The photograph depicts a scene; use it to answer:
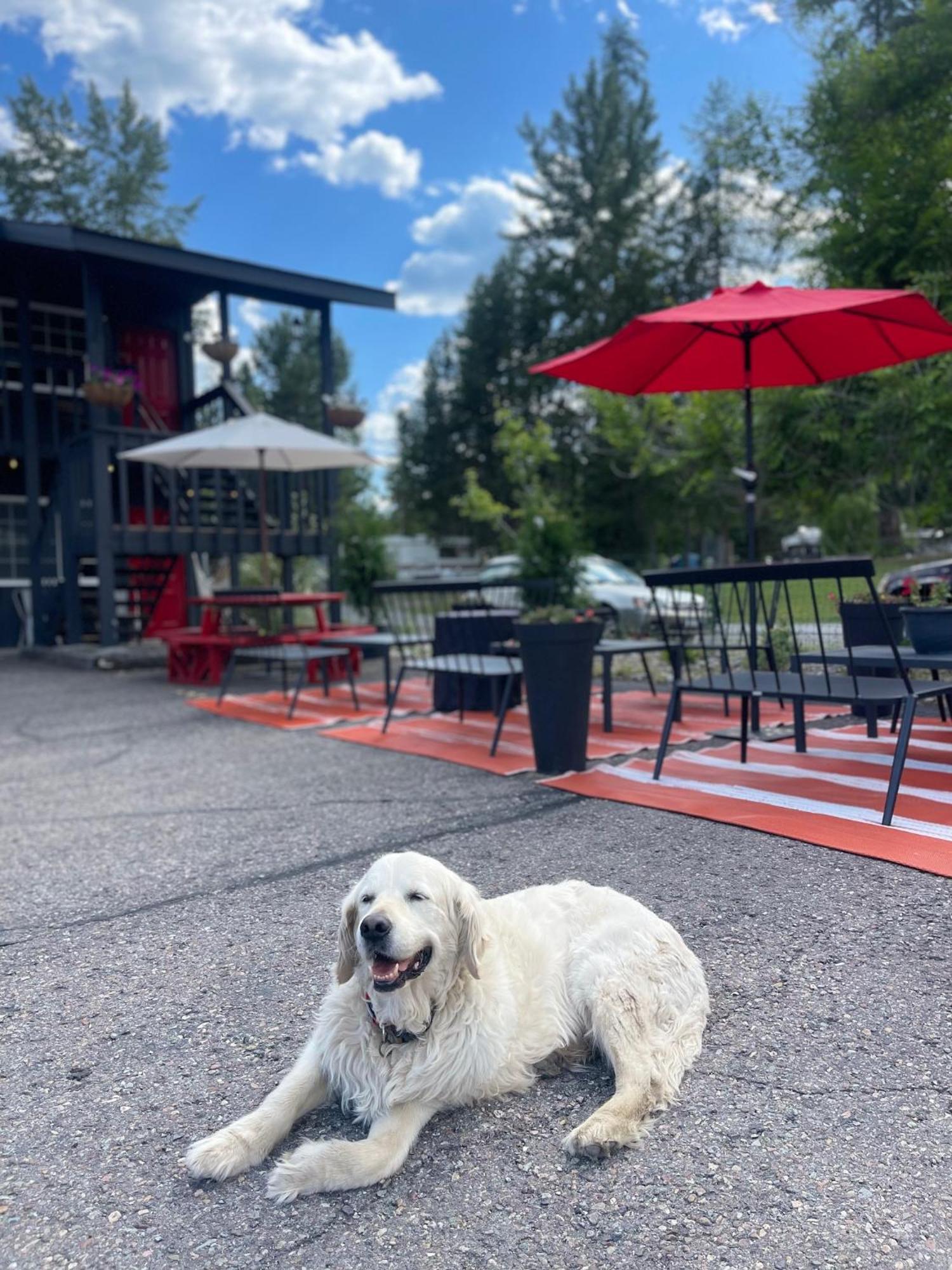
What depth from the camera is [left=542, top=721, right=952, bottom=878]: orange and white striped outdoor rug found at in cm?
358

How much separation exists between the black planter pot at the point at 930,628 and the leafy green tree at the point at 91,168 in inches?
1131

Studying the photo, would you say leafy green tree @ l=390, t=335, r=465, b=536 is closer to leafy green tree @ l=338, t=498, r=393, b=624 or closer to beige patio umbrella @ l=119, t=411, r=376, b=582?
leafy green tree @ l=338, t=498, r=393, b=624

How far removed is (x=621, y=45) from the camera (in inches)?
1286

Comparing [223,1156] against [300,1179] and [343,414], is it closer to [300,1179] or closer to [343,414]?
[300,1179]

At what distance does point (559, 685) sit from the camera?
15.7 ft

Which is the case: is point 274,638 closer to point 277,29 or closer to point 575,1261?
point 575,1261

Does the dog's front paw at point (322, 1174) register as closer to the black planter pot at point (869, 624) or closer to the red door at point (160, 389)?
the black planter pot at point (869, 624)

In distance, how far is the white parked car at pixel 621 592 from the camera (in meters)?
10.6

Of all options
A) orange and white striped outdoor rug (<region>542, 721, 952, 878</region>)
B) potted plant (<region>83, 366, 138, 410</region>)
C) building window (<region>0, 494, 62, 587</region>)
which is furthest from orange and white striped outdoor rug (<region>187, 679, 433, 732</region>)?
building window (<region>0, 494, 62, 587</region>)

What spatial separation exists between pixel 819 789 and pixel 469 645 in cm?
295

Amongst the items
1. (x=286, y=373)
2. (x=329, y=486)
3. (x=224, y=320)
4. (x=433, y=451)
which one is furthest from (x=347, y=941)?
(x=286, y=373)

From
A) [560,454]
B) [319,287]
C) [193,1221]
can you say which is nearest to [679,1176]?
[193,1221]

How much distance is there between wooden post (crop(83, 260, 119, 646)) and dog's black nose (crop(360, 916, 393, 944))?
33.1ft

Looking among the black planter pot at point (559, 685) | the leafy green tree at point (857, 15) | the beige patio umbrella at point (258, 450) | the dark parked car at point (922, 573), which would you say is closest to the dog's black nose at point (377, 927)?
the black planter pot at point (559, 685)
